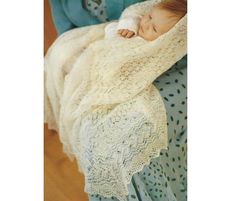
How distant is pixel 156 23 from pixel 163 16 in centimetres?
2

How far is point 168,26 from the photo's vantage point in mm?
1209

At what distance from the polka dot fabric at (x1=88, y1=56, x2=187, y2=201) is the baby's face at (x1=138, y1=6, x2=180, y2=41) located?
7 centimetres

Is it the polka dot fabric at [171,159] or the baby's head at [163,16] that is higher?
the baby's head at [163,16]

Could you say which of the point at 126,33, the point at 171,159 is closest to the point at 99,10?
the point at 126,33

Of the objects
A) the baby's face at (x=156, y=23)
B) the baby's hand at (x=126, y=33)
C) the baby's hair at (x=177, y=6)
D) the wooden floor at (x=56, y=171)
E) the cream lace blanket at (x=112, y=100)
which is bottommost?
the wooden floor at (x=56, y=171)

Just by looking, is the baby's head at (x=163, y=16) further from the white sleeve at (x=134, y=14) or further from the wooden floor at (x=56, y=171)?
the wooden floor at (x=56, y=171)

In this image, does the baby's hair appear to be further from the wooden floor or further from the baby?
the wooden floor

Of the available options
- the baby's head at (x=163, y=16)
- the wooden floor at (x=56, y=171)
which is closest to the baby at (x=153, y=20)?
the baby's head at (x=163, y=16)

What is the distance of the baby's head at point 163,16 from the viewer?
3.96 ft

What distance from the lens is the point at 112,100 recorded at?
4.07 feet
